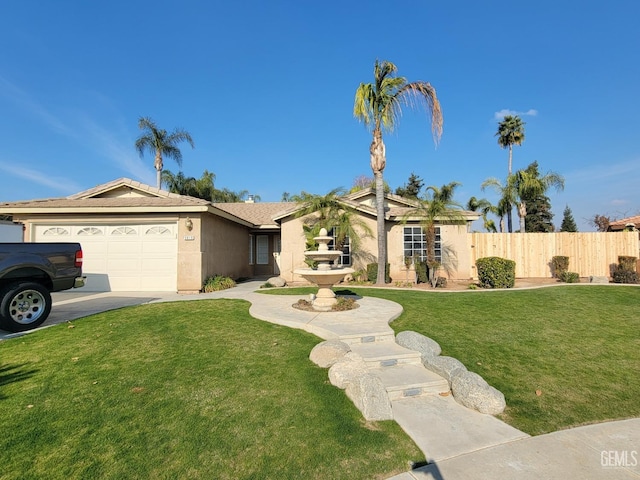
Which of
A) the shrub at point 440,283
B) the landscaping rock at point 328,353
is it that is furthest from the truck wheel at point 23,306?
the shrub at point 440,283

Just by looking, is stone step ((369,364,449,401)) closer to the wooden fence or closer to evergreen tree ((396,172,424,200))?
the wooden fence

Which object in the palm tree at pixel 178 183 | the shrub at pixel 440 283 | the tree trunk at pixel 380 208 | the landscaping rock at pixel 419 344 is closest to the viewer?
the landscaping rock at pixel 419 344

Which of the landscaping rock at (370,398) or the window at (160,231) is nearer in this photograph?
the landscaping rock at (370,398)

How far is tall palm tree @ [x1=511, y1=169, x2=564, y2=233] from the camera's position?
21516 mm

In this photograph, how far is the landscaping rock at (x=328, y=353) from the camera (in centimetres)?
485

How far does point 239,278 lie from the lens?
1617 centimetres

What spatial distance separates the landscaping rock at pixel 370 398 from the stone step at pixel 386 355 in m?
0.84

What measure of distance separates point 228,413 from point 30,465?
1724 millimetres

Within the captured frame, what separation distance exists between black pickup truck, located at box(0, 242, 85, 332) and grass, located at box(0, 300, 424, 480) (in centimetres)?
91

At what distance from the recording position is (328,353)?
4934 mm

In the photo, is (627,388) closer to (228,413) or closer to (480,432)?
(480,432)

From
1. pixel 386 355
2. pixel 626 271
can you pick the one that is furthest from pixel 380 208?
pixel 626 271

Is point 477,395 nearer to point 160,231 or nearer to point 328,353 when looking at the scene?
point 328,353

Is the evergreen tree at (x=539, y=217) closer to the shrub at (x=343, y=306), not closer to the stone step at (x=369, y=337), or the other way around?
the shrub at (x=343, y=306)
